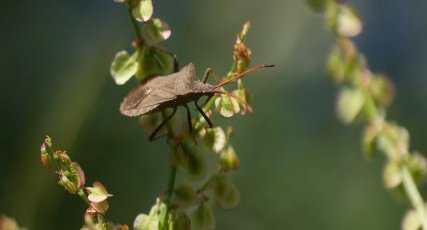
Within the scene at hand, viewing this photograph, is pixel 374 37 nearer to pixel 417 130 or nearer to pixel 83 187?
pixel 417 130

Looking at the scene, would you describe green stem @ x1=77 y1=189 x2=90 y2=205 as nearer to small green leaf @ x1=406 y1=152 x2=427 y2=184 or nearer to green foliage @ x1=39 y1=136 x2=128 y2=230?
green foliage @ x1=39 y1=136 x2=128 y2=230

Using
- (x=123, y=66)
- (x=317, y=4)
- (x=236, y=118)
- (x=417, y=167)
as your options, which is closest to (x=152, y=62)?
(x=123, y=66)

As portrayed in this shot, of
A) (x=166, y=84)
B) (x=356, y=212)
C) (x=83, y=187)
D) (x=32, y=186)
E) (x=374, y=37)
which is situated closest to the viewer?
(x=83, y=187)

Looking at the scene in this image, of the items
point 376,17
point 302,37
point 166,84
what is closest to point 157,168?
point 302,37

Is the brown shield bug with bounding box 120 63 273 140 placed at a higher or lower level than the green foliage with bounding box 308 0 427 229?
higher

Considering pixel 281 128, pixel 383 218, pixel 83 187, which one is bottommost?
pixel 383 218

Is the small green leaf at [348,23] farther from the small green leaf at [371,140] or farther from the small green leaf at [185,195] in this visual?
the small green leaf at [185,195]

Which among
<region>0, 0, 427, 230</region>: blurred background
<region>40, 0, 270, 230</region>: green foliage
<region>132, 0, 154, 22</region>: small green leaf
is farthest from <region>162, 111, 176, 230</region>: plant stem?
<region>0, 0, 427, 230</region>: blurred background
